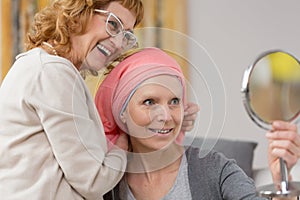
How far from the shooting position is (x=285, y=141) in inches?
36.2

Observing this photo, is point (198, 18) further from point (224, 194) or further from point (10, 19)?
point (224, 194)

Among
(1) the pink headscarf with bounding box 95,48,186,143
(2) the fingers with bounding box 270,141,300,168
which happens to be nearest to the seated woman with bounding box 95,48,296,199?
(1) the pink headscarf with bounding box 95,48,186,143

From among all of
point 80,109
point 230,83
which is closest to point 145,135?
point 80,109

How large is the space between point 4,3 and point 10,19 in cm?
8

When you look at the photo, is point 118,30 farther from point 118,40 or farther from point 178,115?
point 178,115

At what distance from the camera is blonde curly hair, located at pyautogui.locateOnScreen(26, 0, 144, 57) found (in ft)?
4.17

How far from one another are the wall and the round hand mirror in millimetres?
2084

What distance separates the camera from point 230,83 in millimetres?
3059

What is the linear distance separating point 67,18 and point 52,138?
0.89ft

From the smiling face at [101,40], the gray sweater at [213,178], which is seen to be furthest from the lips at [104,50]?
the gray sweater at [213,178]

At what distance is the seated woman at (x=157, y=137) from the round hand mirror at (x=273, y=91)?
327 millimetres

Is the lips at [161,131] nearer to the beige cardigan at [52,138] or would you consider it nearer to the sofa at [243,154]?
the beige cardigan at [52,138]

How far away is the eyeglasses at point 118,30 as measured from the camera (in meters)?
1.25

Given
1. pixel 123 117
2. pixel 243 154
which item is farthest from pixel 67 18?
pixel 243 154
